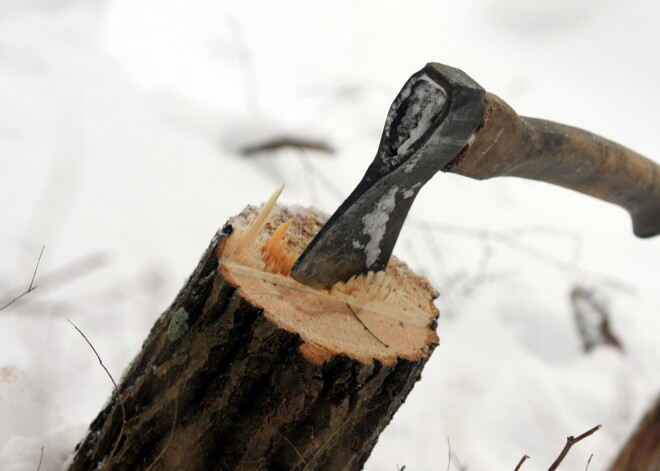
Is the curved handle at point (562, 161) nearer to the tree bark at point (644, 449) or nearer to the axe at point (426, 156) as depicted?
the axe at point (426, 156)

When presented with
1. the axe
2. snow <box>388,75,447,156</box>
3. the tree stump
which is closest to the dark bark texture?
the tree stump

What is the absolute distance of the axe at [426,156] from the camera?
1168 mm

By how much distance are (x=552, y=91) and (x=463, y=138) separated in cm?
348

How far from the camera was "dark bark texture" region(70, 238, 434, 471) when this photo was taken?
3.71 feet

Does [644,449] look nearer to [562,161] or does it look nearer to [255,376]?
[562,161]

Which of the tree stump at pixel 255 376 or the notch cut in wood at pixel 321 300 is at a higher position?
the notch cut in wood at pixel 321 300

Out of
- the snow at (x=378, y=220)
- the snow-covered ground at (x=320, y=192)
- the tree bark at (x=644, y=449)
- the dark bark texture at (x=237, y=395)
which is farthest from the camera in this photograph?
the snow-covered ground at (x=320, y=192)

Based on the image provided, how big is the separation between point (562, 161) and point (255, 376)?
3.10 ft

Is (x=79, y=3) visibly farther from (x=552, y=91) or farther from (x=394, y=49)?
(x=552, y=91)

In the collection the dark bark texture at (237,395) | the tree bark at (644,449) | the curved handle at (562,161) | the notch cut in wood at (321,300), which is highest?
the curved handle at (562,161)

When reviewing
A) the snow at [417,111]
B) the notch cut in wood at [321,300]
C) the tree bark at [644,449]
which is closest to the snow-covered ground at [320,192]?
the tree bark at [644,449]

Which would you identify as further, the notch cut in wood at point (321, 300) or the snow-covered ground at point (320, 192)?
the snow-covered ground at point (320, 192)

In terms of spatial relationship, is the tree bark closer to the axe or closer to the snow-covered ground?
the snow-covered ground

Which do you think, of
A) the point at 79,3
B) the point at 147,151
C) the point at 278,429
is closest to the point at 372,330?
the point at 278,429
